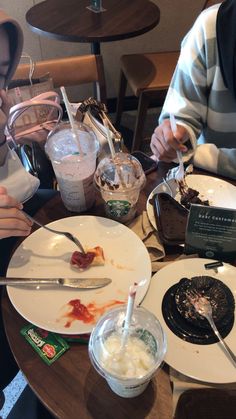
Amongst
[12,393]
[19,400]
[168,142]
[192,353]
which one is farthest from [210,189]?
[12,393]

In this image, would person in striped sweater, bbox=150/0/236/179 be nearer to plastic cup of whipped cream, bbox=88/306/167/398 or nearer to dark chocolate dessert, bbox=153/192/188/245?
dark chocolate dessert, bbox=153/192/188/245

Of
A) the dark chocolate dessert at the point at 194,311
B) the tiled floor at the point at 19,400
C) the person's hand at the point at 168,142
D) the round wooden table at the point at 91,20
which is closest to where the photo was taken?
the dark chocolate dessert at the point at 194,311

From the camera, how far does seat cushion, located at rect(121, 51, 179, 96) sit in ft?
7.32

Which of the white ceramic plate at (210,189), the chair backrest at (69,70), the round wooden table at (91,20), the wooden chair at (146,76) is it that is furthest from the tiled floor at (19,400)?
the chair backrest at (69,70)

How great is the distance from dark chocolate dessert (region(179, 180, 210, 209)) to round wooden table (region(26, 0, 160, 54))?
1.30m

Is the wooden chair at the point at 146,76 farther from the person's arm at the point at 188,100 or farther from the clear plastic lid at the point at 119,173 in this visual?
the clear plastic lid at the point at 119,173

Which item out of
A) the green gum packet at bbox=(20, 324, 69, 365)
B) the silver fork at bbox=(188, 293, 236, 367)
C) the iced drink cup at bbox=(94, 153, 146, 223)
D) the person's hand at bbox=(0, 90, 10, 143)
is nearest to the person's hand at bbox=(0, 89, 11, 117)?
the person's hand at bbox=(0, 90, 10, 143)

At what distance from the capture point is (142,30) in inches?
79.7

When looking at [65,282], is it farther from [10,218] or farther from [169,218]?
[169,218]

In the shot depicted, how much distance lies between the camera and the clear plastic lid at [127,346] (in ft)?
1.83

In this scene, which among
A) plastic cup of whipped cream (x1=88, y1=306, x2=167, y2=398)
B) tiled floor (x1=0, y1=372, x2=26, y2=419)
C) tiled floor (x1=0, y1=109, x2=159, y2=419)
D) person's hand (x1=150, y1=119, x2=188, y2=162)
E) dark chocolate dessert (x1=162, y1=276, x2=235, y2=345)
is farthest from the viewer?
tiled floor (x1=0, y1=372, x2=26, y2=419)

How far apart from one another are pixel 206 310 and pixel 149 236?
0.25 m

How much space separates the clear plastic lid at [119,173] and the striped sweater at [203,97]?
250 mm

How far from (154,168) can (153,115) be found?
222cm
